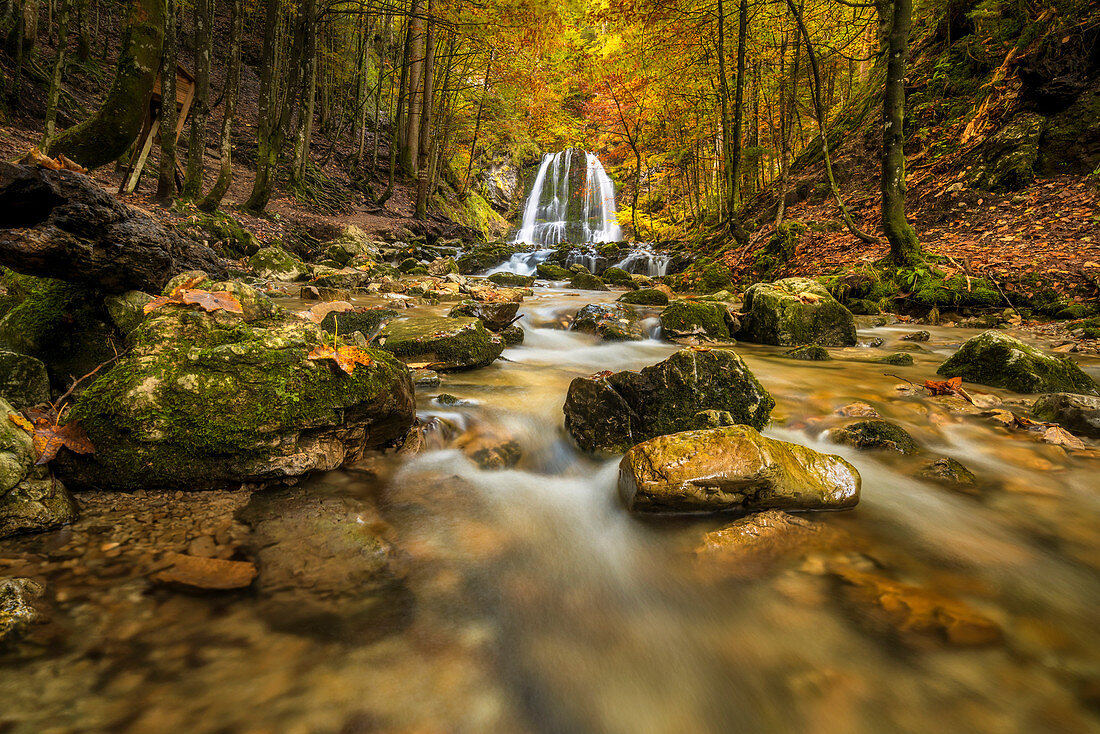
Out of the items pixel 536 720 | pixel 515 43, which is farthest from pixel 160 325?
pixel 515 43

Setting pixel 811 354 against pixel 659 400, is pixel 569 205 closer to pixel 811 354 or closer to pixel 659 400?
pixel 811 354

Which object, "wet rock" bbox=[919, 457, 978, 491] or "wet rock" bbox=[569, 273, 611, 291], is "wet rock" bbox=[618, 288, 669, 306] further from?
"wet rock" bbox=[919, 457, 978, 491]

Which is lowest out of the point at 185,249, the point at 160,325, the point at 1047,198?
the point at 160,325

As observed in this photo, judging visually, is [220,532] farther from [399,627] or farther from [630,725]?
[630,725]

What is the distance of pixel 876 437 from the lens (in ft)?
11.2

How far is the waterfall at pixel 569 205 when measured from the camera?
32531mm

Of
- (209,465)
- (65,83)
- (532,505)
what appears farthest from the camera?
(65,83)

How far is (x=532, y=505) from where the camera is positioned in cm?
288

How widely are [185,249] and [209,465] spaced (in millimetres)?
2641

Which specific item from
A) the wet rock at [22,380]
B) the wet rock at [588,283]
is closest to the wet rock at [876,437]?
the wet rock at [22,380]

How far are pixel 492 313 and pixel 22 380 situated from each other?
4703 mm

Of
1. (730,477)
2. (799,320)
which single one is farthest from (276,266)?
(730,477)

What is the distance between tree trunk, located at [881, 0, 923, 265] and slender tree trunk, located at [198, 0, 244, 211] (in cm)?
1272

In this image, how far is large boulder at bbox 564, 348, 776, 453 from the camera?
10.9 feet
